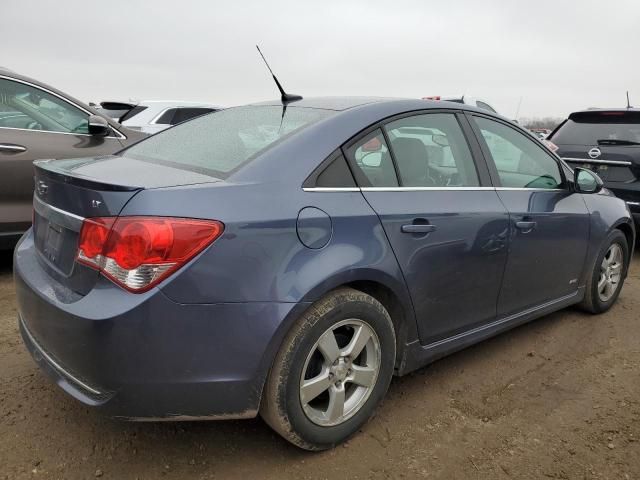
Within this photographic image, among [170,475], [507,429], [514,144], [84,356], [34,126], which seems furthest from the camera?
[34,126]

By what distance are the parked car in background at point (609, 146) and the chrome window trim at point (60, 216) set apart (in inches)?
206

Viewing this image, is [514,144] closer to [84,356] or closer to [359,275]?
[359,275]

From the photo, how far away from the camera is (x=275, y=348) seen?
6.60 feet

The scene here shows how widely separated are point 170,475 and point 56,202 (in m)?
1.17

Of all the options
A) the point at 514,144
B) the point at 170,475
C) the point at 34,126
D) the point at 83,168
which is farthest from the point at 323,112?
the point at 34,126

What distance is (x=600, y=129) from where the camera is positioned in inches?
236

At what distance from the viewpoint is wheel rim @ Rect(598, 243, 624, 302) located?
402cm

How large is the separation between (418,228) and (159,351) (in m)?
1.24

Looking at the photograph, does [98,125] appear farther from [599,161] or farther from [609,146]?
[609,146]

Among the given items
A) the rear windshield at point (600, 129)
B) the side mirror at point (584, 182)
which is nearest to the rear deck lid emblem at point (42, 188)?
the side mirror at point (584, 182)

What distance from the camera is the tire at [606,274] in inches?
153

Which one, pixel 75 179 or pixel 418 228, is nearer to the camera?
pixel 75 179

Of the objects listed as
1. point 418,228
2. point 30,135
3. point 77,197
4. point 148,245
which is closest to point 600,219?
point 418,228

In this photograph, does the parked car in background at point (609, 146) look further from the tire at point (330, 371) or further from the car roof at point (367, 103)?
the tire at point (330, 371)
